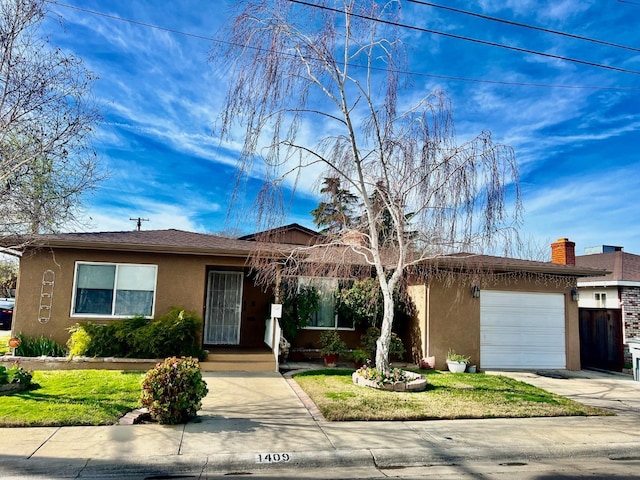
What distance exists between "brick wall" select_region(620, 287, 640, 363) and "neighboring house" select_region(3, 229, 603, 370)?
3.92 ft

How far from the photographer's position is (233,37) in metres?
6.94

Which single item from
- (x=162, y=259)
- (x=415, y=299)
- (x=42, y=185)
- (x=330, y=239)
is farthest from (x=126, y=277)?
(x=415, y=299)

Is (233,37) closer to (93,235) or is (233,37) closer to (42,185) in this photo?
(42,185)

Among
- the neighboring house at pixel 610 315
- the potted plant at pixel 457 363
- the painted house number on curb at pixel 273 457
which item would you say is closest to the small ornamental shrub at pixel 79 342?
the painted house number on curb at pixel 273 457

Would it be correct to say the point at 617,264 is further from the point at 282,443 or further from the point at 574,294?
the point at 282,443

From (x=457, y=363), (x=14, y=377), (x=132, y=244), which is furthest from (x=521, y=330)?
(x=14, y=377)

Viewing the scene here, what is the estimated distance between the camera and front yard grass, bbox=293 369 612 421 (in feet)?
22.7

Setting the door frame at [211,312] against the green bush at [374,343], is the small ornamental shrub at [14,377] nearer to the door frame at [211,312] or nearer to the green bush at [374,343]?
the door frame at [211,312]

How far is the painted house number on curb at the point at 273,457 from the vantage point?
4.96 meters

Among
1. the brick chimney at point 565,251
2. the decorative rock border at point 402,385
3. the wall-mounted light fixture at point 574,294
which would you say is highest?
the brick chimney at point 565,251

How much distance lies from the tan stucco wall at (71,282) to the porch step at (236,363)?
1.14 meters

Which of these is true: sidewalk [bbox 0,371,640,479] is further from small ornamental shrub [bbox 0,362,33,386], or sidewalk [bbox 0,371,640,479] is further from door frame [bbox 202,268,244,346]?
door frame [bbox 202,268,244,346]

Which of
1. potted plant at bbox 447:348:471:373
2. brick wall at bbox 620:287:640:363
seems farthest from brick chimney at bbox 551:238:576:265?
potted plant at bbox 447:348:471:373

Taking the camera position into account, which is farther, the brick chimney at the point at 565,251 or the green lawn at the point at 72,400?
the brick chimney at the point at 565,251
